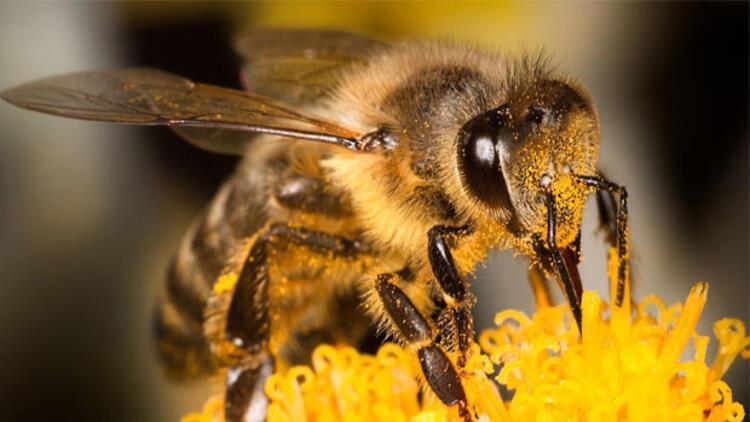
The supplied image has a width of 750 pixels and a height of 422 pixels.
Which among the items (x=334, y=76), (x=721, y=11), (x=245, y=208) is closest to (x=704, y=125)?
(x=721, y=11)

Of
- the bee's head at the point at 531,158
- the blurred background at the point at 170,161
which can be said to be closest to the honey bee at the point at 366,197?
the bee's head at the point at 531,158

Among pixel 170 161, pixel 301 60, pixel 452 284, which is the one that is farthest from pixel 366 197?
pixel 170 161

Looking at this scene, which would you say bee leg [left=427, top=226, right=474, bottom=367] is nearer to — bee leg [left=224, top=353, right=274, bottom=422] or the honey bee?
the honey bee

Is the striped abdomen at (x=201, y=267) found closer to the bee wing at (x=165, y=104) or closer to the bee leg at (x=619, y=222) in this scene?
the bee wing at (x=165, y=104)

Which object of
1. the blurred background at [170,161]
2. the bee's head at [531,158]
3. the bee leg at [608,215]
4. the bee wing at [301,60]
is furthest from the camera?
the blurred background at [170,161]

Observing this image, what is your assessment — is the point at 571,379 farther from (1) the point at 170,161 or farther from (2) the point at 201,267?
(1) the point at 170,161

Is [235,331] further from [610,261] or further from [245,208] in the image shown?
[610,261]
